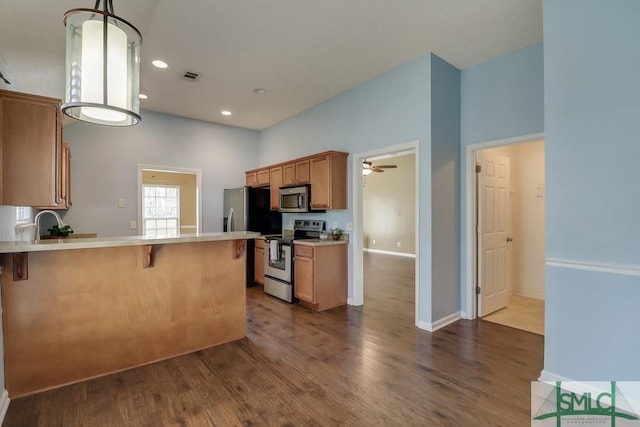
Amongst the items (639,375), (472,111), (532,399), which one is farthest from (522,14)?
(532,399)

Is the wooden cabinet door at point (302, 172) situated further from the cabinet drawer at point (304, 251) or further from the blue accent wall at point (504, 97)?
the blue accent wall at point (504, 97)

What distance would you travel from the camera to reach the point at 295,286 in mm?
4215

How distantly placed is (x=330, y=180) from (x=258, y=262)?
6.75 feet

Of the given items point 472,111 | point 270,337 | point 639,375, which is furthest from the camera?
point 472,111

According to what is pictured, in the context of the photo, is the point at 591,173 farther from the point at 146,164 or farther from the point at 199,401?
the point at 146,164

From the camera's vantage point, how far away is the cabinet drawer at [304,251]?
3.95 metres

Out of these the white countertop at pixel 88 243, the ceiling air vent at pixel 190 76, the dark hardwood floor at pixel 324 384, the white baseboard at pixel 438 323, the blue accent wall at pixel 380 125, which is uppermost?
the ceiling air vent at pixel 190 76

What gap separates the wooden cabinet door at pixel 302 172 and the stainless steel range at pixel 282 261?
68 centimetres

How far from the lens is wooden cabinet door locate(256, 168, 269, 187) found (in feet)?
17.9

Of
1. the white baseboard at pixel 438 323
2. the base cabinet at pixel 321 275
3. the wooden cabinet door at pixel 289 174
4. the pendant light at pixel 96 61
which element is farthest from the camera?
the wooden cabinet door at pixel 289 174

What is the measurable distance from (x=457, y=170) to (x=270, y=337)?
2880mm
